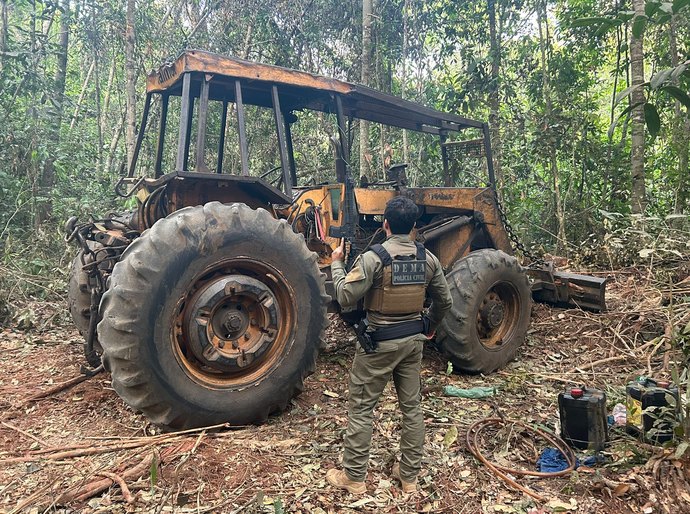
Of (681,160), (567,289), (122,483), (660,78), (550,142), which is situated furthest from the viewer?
(550,142)

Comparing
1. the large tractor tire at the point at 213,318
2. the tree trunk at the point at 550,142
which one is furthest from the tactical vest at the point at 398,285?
the tree trunk at the point at 550,142

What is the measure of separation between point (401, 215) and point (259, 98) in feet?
7.98

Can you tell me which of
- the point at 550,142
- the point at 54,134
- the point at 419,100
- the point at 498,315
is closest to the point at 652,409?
the point at 498,315

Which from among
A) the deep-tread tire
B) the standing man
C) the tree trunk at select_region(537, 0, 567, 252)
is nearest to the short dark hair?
the standing man

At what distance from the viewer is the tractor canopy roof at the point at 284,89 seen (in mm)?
3820

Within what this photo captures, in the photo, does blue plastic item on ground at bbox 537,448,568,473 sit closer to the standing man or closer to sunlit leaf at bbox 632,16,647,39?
the standing man

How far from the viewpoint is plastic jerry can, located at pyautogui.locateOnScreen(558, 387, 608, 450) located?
123 inches

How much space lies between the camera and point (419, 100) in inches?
485

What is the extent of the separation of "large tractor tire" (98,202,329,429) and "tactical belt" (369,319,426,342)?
2.80 feet

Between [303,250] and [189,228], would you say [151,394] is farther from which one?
[303,250]

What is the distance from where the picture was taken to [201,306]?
3.21 metres

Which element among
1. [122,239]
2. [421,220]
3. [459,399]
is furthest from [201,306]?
[421,220]

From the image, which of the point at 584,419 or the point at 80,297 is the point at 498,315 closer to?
the point at 584,419

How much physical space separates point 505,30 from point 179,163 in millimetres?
8827
